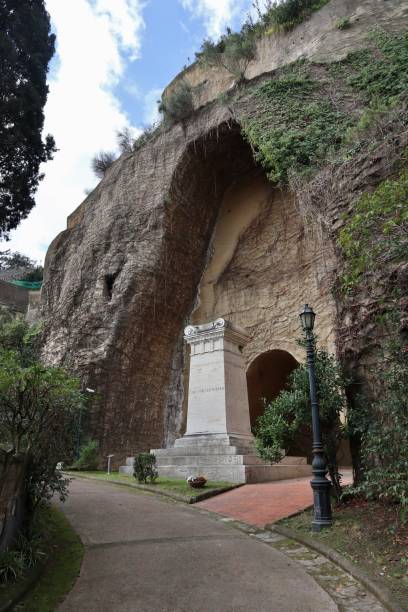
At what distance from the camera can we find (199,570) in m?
4.04

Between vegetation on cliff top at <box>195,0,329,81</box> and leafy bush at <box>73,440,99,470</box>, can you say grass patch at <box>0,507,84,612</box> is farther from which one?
vegetation on cliff top at <box>195,0,329,81</box>

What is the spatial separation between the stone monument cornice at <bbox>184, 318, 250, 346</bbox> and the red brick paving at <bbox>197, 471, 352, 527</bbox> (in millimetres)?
4113

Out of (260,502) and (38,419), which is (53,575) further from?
(260,502)

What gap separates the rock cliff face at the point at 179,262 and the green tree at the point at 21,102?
7.75 m

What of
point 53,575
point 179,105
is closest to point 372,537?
point 53,575

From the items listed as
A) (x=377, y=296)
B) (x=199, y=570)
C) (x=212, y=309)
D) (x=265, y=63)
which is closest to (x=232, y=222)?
(x=212, y=309)

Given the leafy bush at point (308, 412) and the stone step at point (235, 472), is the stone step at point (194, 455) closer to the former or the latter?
the stone step at point (235, 472)

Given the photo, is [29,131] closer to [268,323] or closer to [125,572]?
[125,572]

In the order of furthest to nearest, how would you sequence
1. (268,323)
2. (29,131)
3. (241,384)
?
(268,323) < (241,384) < (29,131)

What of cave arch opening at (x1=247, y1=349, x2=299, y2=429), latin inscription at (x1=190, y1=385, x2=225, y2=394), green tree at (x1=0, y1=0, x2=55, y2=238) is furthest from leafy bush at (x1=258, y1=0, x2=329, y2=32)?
latin inscription at (x1=190, y1=385, x2=225, y2=394)

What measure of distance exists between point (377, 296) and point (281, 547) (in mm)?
4027

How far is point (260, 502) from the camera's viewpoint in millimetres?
7496

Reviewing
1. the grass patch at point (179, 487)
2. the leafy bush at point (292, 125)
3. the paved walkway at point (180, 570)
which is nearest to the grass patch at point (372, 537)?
the paved walkway at point (180, 570)

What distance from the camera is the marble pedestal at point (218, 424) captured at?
9859mm
